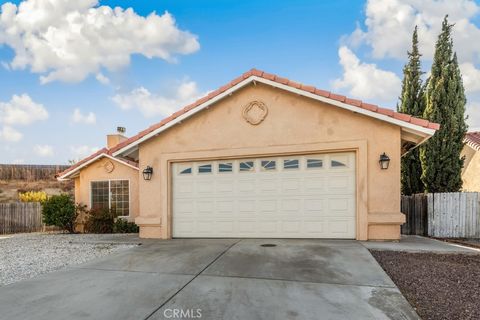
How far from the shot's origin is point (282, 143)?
820cm

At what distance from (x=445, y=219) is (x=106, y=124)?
16.5 m

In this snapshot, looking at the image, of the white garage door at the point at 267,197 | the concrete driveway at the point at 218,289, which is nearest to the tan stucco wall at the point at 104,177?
the white garage door at the point at 267,197

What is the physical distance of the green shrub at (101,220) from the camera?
12.0 m

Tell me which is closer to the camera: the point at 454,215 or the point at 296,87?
the point at 296,87

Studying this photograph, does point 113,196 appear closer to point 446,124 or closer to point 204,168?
point 204,168

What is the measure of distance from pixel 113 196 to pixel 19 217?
6.02 meters

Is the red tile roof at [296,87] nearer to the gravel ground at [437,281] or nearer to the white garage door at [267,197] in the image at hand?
the white garage door at [267,197]

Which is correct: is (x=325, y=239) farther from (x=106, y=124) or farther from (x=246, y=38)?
(x=106, y=124)

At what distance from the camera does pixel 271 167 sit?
8492 mm

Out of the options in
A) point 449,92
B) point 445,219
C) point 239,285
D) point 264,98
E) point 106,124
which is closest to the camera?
point 239,285

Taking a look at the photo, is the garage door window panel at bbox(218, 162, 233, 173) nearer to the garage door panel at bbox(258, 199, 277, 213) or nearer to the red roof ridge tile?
the garage door panel at bbox(258, 199, 277, 213)

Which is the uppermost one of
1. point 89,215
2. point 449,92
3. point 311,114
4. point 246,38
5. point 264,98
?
point 246,38

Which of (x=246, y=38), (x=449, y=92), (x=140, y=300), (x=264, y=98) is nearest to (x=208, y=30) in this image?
(x=246, y=38)

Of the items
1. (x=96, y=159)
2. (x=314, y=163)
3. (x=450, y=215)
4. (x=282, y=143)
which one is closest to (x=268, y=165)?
(x=282, y=143)
